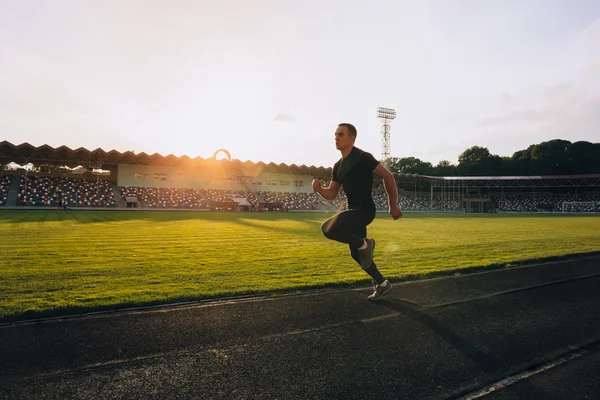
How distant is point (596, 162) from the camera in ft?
298

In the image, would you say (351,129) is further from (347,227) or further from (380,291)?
(380,291)

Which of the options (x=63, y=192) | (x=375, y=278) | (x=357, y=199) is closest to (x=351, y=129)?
(x=357, y=199)

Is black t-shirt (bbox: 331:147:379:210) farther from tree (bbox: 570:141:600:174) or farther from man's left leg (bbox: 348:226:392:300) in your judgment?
tree (bbox: 570:141:600:174)

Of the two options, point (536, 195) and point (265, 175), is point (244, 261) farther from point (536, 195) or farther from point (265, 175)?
point (536, 195)

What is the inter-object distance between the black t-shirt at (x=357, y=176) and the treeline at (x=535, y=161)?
105420mm

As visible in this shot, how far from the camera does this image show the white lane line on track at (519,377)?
2.62 m

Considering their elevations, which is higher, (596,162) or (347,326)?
(596,162)

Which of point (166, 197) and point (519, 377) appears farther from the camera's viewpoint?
point (166, 197)

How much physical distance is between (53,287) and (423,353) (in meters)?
5.50

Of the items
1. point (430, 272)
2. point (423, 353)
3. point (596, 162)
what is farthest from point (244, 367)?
point (596, 162)

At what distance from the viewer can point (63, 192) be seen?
4191cm

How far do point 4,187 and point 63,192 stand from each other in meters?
5.61

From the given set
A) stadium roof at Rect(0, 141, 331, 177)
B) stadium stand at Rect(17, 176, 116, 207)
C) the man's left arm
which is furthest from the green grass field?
stadium roof at Rect(0, 141, 331, 177)

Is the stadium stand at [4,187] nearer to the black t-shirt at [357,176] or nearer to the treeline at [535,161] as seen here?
the black t-shirt at [357,176]
